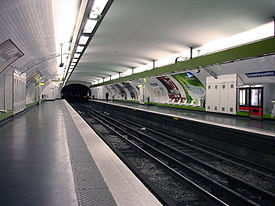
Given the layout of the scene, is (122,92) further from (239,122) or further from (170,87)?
(239,122)

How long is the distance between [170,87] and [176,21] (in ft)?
38.2

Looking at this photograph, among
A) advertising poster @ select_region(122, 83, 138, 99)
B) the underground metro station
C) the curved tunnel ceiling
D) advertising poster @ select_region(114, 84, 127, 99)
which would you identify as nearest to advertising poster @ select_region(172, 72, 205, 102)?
the underground metro station

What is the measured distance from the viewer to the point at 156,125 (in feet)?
48.9

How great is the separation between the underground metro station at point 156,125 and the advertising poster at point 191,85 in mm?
446

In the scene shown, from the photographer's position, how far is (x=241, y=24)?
7781 millimetres

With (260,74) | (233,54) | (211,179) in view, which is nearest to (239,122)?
(260,74)

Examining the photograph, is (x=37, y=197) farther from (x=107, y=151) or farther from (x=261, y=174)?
(x=261, y=174)

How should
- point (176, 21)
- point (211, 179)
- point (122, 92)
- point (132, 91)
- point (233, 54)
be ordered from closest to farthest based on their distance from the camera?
point (211, 179) → point (233, 54) → point (176, 21) → point (132, 91) → point (122, 92)

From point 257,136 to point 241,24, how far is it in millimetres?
3655

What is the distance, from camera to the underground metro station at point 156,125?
10.7 ft

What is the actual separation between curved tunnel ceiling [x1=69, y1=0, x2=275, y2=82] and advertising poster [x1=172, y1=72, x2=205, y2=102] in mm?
4347

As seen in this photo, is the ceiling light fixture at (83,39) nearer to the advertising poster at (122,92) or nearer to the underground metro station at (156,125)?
the underground metro station at (156,125)

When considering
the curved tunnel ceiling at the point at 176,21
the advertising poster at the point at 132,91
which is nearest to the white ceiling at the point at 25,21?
the curved tunnel ceiling at the point at 176,21

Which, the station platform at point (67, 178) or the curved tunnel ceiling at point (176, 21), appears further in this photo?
the curved tunnel ceiling at point (176, 21)
